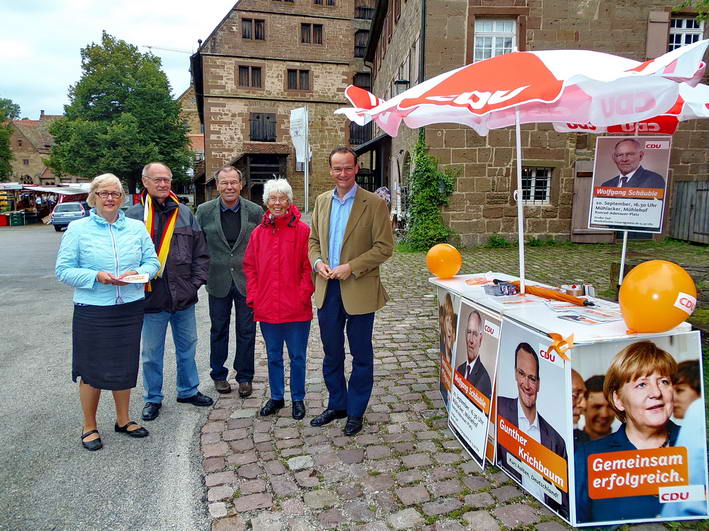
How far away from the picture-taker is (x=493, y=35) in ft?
43.7

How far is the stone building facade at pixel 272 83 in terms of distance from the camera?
31.0 m

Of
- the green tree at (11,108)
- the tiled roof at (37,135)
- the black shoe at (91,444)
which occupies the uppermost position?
the green tree at (11,108)

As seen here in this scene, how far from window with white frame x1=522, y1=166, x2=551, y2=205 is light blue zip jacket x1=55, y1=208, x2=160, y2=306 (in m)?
12.2

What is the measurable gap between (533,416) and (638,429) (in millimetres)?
522

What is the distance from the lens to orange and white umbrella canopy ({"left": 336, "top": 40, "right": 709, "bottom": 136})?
2.65 meters

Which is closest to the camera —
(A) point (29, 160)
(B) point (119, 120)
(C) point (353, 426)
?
(C) point (353, 426)

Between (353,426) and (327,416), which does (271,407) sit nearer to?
(327,416)

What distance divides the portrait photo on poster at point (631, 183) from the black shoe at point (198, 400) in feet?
12.8

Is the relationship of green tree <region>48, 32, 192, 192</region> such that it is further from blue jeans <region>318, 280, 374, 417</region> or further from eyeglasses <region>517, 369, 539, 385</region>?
eyeglasses <region>517, 369, 539, 385</region>

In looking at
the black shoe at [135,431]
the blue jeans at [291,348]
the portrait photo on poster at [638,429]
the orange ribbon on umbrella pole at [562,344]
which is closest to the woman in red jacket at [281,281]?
the blue jeans at [291,348]

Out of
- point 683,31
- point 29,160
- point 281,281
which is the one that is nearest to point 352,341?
point 281,281

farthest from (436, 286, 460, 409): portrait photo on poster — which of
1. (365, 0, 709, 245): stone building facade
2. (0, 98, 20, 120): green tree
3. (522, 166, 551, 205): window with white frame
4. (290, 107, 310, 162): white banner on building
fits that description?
(0, 98, 20, 120): green tree

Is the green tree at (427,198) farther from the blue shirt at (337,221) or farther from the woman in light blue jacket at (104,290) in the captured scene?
the woman in light blue jacket at (104,290)

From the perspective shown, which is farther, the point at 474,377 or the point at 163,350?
the point at 163,350
